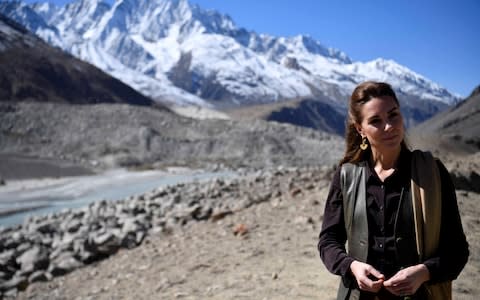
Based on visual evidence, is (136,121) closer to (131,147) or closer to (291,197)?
(131,147)

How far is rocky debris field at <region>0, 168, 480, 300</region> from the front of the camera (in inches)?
232

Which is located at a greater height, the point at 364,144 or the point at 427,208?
the point at 364,144

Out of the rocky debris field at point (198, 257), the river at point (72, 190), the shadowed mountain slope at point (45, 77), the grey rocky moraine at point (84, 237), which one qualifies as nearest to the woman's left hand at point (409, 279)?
the rocky debris field at point (198, 257)

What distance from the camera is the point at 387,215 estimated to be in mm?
2383

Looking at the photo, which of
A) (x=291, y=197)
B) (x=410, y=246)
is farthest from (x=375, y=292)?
(x=291, y=197)

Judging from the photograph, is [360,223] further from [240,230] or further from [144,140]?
[144,140]

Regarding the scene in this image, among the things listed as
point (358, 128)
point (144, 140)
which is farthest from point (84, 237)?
point (144, 140)

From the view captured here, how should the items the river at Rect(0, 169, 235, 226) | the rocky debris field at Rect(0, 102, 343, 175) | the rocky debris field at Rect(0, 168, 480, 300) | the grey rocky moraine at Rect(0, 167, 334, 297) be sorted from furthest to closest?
1. the rocky debris field at Rect(0, 102, 343, 175)
2. the river at Rect(0, 169, 235, 226)
3. the grey rocky moraine at Rect(0, 167, 334, 297)
4. the rocky debris field at Rect(0, 168, 480, 300)

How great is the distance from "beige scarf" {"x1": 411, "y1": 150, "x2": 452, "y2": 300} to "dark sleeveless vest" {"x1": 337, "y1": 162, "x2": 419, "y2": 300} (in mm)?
45

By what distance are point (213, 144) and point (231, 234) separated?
41.8 meters

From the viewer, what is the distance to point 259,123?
60656 mm

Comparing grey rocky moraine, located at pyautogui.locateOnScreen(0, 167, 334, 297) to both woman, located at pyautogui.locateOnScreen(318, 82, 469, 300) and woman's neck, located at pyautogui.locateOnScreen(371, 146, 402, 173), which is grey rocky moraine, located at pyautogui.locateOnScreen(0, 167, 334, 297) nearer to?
woman, located at pyautogui.locateOnScreen(318, 82, 469, 300)

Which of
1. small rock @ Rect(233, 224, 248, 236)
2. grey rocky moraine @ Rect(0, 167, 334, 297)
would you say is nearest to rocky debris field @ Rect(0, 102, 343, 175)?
grey rocky moraine @ Rect(0, 167, 334, 297)

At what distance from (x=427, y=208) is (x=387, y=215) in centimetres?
19
